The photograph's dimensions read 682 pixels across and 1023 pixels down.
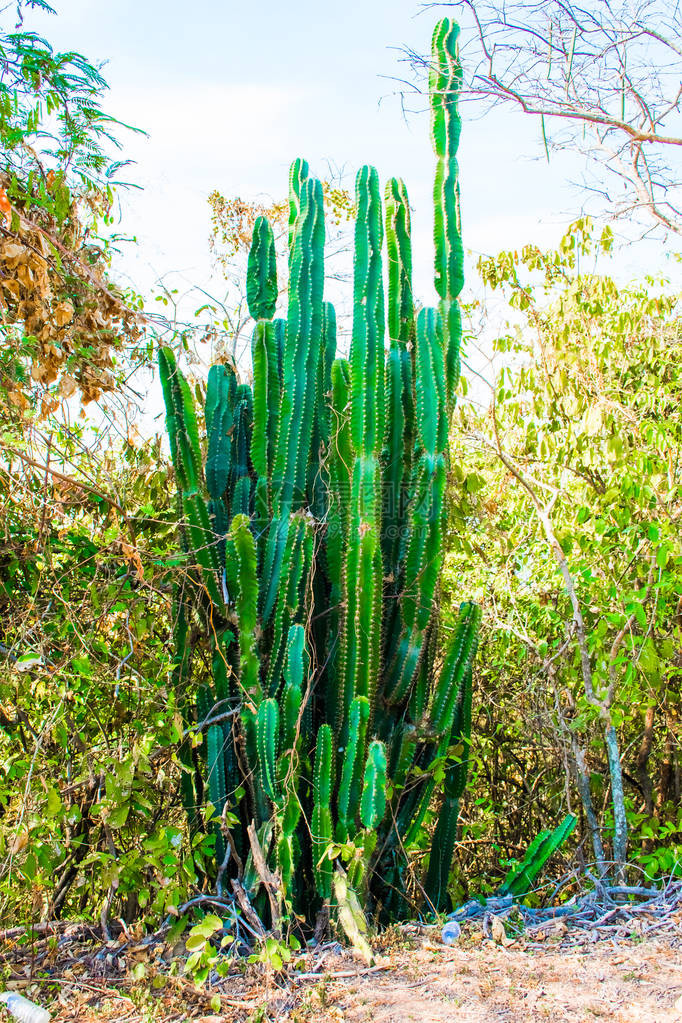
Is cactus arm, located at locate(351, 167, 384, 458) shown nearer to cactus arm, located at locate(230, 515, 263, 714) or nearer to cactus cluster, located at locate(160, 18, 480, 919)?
cactus cluster, located at locate(160, 18, 480, 919)

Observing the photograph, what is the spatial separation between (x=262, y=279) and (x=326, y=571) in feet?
4.40

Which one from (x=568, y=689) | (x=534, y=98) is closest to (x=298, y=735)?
(x=568, y=689)

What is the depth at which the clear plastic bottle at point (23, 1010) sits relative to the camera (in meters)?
2.73

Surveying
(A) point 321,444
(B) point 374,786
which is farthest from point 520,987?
(A) point 321,444

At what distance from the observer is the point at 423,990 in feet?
9.16

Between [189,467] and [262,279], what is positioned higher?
[262,279]

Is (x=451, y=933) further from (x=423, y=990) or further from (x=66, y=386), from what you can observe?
(x=66, y=386)

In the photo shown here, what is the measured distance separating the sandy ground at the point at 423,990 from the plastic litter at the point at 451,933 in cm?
6

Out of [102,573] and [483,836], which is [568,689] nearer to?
[483,836]

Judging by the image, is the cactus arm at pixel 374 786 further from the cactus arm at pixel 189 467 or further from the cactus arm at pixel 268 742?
the cactus arm at pixel 189 467

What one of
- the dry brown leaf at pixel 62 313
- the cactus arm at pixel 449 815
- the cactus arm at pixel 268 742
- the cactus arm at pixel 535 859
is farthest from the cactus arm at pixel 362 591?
the dry brown leaf at pixel 62 313

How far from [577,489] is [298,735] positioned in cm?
247

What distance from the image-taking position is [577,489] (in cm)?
502

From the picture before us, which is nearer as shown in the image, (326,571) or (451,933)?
(451,933)
